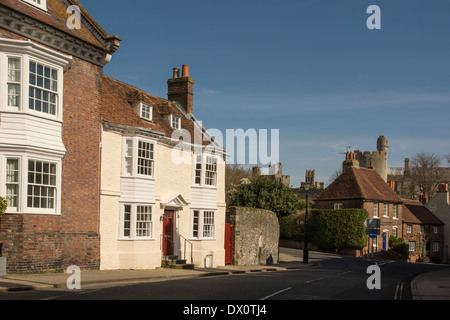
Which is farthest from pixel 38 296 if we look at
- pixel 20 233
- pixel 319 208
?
pixel 319 208

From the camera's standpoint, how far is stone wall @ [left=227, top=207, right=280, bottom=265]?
2983 centimetres

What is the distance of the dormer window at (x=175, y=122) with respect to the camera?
27.6 meters

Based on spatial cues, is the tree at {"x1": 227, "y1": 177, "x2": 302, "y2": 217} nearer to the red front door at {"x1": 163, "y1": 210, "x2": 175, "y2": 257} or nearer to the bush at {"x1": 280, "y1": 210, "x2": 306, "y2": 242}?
the bush at {"x1": 280, "y1": 210, "x2": 306, "y2": 242}

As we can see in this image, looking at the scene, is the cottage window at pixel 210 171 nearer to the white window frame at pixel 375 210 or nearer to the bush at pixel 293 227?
the bush at pixel 293 227

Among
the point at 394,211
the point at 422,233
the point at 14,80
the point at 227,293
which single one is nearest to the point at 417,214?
the point at 422,233

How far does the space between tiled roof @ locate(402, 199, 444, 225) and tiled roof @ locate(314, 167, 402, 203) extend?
4.42 metres

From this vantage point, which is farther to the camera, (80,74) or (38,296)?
(80,74)

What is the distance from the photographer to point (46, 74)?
702 inches

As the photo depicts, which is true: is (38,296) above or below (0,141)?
below

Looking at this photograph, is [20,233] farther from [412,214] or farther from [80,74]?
[412,214]

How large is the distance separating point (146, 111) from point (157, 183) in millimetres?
3934

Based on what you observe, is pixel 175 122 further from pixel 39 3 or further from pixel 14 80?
pixel 14 80

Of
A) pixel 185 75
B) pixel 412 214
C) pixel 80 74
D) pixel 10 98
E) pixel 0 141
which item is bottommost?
pixel 412 214
